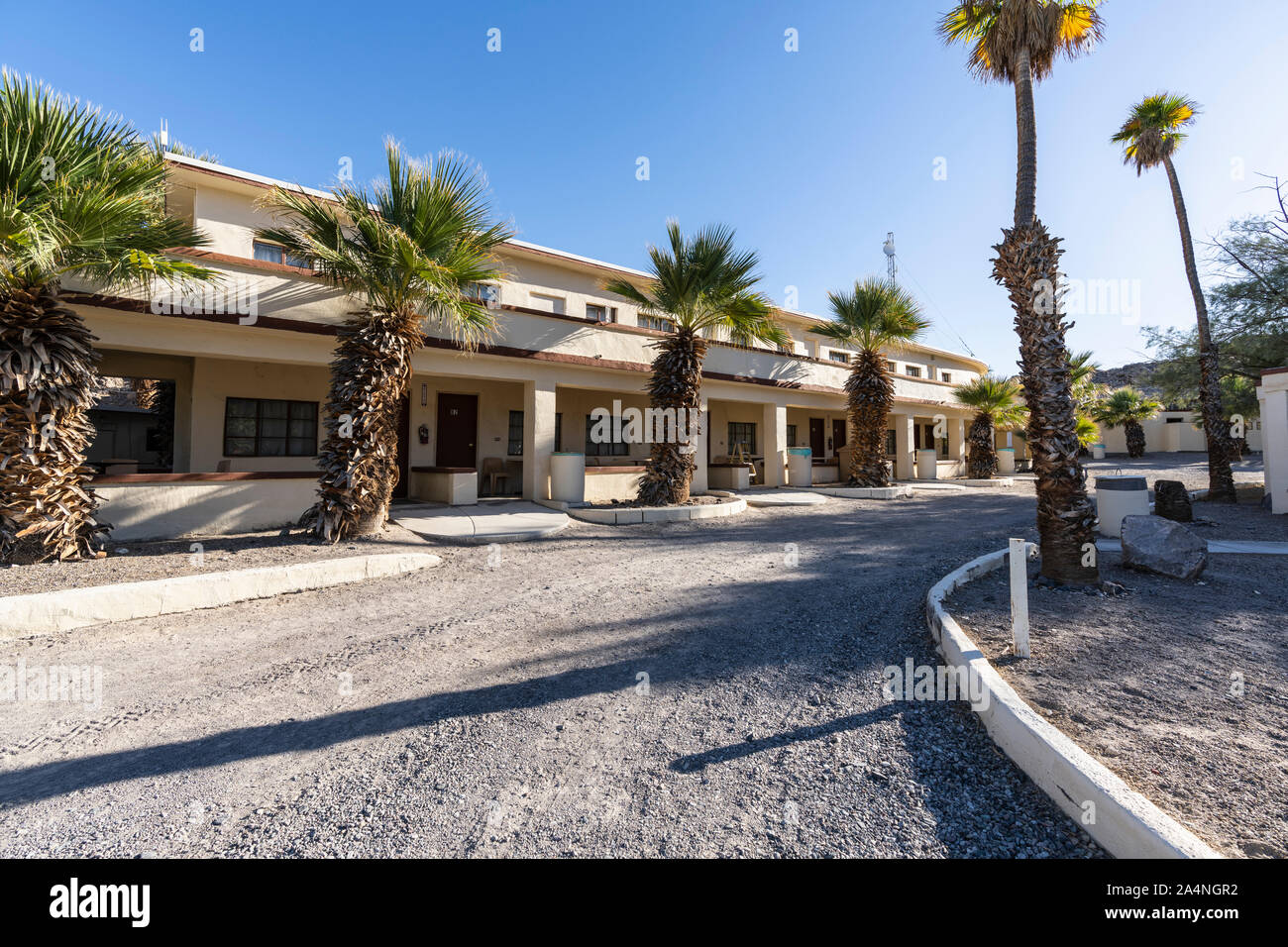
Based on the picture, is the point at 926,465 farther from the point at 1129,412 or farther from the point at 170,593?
the point at 170,593

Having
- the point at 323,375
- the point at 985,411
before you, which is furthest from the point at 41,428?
the point at 985,411

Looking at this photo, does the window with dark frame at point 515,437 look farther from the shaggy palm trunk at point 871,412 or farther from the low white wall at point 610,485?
the shaggy palm trunk at point 871,412

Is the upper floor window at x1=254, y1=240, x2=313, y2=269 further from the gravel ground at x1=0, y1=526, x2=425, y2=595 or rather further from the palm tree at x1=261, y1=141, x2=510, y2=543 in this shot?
the gravel ground at x1=0, y1=526, x2=425, y2=595

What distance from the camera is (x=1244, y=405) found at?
1694 cm

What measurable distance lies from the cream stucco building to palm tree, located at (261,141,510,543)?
1685 mm

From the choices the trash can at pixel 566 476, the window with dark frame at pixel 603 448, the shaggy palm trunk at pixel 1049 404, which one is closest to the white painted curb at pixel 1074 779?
the shaggy palm trunk at pixel 1049 404

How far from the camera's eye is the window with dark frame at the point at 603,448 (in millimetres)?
16614

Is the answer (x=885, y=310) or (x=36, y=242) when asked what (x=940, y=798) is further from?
(x=885, y=310)

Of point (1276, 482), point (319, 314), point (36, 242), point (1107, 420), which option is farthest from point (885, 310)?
point (1107, 420)

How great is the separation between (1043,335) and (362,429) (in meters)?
9.20

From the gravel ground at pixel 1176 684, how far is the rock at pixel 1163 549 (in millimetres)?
145

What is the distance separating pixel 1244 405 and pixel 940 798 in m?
22.8

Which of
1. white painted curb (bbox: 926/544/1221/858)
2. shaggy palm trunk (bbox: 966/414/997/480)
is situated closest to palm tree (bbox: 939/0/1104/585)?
white painted curb (bbox: 926/544/1221/858)
